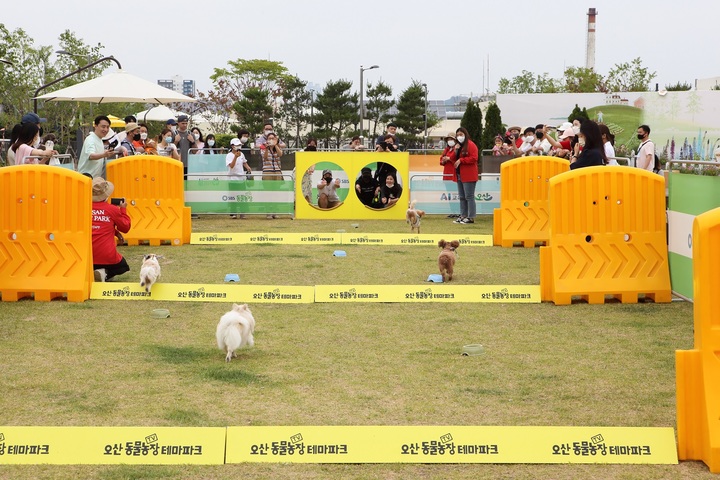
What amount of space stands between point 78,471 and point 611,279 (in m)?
7.03

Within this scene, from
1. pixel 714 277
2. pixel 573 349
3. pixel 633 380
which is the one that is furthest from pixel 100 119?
pixel 714 277

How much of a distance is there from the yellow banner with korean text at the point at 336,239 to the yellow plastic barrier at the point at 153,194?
436mm

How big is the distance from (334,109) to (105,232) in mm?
56561

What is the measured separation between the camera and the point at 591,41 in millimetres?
92625

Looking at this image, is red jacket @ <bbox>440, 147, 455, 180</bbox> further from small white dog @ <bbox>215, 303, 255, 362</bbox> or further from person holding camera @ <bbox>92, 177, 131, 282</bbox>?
small white dog @ <bbox>215, 303, 255, 362</bbox>

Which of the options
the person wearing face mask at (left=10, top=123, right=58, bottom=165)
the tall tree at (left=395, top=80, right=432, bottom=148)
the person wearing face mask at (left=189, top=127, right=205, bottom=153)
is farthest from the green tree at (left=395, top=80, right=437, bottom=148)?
the person wearing face mask at (left=10, top=123, right=58, bottom=165)

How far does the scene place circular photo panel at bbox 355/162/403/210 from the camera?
2202cm

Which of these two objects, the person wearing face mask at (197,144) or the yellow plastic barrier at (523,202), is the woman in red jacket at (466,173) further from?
the person wearing face mask at (197,144)

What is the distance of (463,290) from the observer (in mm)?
11031

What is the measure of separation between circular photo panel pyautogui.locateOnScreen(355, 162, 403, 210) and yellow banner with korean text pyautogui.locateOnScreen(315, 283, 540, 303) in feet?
36.0

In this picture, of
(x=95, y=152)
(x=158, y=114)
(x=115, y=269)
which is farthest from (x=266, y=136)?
(x=158, y=114)

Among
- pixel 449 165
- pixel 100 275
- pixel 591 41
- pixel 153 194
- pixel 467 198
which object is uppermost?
pixel 591 41

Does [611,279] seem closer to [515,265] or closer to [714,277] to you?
[515,265]

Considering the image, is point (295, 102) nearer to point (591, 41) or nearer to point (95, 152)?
point (591, 41)
